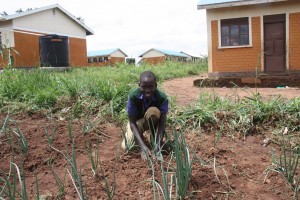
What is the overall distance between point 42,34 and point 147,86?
17040 mm

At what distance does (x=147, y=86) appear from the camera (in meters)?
2.58

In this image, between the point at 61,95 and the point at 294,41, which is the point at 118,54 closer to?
the point at 294,41

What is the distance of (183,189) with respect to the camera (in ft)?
6.39

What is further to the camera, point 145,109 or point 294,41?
point 294,41

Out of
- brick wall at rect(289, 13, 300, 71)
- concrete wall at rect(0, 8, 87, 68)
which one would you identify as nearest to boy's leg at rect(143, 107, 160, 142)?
brick wall at rect(289, 13, 300, 71)

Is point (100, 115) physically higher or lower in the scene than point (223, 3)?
lower

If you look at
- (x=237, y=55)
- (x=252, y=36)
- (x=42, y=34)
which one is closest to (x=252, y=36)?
(x=252, y=36)

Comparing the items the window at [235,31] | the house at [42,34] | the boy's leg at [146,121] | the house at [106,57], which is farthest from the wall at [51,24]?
the boy's leg at [146,121]

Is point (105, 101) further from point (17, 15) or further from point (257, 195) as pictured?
point (17, 15)

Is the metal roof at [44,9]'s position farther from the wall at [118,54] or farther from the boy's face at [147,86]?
the boy's face at [147,86]

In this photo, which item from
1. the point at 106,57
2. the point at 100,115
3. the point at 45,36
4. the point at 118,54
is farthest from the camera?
the point at 118,54

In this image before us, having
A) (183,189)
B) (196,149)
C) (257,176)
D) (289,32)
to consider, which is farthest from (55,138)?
(289,32)

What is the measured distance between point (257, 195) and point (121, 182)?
99 centimetres

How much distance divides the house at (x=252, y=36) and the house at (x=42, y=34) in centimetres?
768
